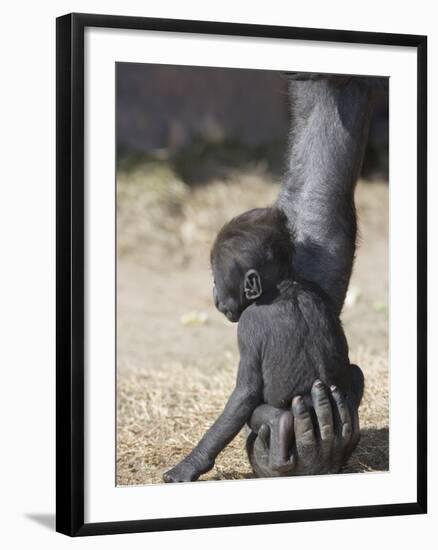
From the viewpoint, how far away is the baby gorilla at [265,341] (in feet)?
10.8

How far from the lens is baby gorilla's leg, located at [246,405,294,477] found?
3316mm

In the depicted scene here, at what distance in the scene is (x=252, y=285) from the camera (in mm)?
3328

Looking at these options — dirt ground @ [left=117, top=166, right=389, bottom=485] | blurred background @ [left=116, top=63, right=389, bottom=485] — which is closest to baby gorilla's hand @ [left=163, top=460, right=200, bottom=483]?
dirt ground @ [left=117, top=166, right=389, bottom=485]

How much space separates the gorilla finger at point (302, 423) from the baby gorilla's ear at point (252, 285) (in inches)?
12.9

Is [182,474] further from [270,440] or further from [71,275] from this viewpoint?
[71,275]

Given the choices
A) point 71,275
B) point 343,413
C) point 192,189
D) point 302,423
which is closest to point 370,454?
point 343,413

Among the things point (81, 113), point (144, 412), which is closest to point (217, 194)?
point (144, 412)

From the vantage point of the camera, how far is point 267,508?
3328mm

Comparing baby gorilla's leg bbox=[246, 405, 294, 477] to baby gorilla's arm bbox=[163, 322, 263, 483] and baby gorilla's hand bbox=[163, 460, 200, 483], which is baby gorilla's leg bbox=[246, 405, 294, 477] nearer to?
baby gorilla's arm bbox=[163, 322, 263, 483]

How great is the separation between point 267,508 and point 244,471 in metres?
0.21

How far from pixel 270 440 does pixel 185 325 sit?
346 centimetres

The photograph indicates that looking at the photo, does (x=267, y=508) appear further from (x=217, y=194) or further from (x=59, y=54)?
(x=217, y=194)

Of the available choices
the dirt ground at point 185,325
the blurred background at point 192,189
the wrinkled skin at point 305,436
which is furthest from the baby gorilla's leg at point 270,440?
the blurred background at point 192,189

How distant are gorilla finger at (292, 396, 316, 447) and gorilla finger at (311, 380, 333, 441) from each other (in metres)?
0.03
